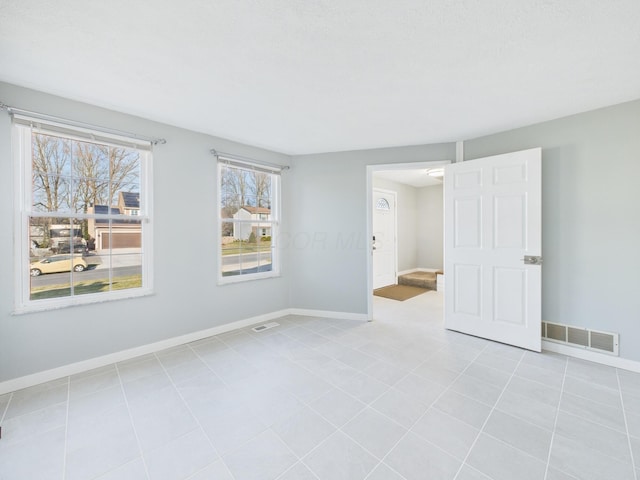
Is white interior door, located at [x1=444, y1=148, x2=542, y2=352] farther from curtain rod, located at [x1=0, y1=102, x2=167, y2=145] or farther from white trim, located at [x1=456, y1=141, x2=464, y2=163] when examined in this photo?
curtain rod, located at [x1=0, y1=102, x2=167, y2=145]

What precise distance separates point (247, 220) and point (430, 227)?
504 cm

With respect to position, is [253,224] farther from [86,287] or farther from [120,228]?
[86,287]

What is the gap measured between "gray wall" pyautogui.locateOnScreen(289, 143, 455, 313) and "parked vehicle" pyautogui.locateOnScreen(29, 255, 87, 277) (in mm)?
2409

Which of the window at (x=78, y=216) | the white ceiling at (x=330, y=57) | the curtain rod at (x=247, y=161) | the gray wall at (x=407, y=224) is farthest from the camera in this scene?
the gray wall at (x=407, y=224)

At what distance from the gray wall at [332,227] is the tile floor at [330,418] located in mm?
1166

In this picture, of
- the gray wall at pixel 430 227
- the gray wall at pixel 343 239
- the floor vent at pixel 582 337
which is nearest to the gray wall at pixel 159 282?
the gray wall at pixel 343 239

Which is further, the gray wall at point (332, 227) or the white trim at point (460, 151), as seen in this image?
the gray wall at point (332, 227)

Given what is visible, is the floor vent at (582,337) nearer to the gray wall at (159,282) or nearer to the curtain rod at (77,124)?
the gray wall at (159,282)

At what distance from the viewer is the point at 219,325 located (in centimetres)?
330

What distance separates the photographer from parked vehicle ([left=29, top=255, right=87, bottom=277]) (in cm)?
225

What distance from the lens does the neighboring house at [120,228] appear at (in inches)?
99.7

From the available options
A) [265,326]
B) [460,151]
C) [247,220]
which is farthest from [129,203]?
Result: [460,151]

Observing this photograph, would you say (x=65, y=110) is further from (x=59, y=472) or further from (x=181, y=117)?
(x=59, y=472)

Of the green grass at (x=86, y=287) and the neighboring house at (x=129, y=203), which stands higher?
the neighboring house at (x=129, y=203)
